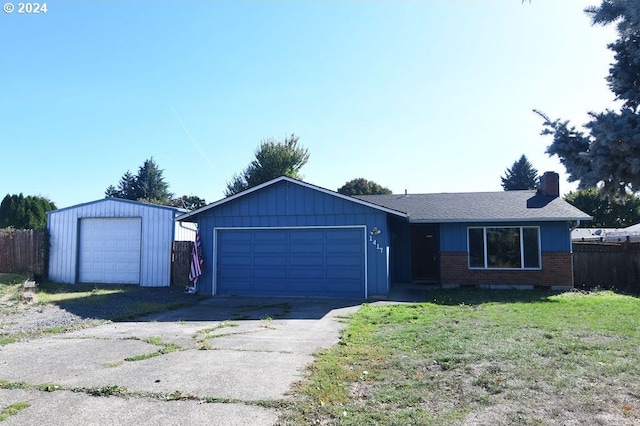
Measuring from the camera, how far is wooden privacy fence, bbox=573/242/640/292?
50.7 feet

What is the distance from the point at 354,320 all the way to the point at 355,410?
201 inches

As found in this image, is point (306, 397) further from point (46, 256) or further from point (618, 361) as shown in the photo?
point (46, 256)

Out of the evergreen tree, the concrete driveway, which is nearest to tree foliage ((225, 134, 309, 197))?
the evergreen tree

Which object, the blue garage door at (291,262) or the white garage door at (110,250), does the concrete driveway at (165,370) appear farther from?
A: the white garage door at (110,250)

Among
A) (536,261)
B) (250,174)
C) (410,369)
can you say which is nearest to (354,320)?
(410,369)

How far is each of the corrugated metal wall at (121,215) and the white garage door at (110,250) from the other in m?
0.23

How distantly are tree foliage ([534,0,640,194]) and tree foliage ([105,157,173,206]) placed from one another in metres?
50.4

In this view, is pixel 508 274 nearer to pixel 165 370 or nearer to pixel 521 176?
pixel 165 370

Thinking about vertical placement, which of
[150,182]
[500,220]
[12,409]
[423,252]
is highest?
Result: [150,182]

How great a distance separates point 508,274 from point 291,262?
286 inches

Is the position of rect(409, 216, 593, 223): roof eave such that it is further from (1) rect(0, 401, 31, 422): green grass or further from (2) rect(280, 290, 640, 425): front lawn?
(1) rect(0, 401, 31, 422): green grass

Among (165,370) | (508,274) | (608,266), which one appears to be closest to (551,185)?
(608,266)

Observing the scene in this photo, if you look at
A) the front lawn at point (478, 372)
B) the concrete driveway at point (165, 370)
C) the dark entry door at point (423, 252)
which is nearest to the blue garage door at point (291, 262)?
the concrete driveway at point (165, 370)

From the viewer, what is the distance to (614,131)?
3.78m
